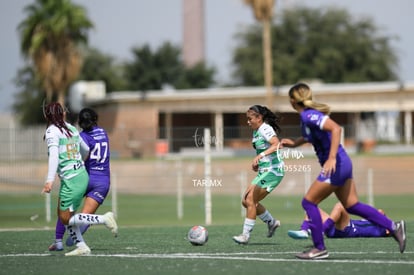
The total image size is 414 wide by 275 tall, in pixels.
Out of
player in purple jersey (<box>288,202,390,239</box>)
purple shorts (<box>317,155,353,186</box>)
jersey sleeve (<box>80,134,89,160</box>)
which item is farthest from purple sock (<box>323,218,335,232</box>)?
jersey sleeve (<box>80,134,89,160</box>)

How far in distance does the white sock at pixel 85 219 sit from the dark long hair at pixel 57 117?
40.3 inches

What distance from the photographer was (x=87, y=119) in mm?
13469

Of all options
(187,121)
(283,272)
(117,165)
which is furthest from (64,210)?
(187,121)

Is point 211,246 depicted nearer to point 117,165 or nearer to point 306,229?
point 306,229

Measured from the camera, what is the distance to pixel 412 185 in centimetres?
3372

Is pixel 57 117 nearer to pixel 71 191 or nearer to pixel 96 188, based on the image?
pixel 71 191

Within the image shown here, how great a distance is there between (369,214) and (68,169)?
3709 millimetres

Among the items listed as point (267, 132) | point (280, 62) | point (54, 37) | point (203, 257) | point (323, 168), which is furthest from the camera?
point (280, 62)

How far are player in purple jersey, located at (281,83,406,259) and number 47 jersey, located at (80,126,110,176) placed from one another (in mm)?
3040

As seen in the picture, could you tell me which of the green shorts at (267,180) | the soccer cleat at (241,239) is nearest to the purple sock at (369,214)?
the soccer cleat at (241,239)

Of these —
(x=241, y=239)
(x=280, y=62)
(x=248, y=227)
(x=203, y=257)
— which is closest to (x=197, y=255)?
(x=203, y=257)

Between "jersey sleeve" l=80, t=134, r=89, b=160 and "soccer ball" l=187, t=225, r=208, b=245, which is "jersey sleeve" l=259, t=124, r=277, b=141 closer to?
"soccer ball" l=187, t=225, r=208, b=245

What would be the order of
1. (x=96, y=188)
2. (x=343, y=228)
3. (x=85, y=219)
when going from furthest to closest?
(x=96, y=188) → (x=85, y=219) → (x=343, y=228)

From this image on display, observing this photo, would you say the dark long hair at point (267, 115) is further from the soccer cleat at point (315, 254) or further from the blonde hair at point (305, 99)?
the soccer cleat at point (315, 254)
